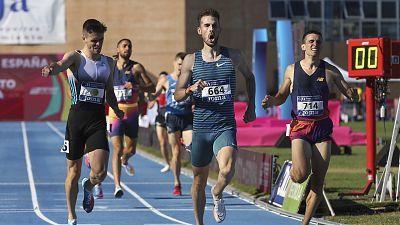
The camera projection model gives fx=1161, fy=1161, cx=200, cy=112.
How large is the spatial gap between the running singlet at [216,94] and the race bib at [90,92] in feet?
4.03

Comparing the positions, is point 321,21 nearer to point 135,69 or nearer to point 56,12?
point 56,12

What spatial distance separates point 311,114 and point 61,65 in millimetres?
2504

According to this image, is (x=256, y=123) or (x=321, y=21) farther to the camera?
(x=321, y=21)

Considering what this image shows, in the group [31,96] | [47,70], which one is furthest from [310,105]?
[31,96]

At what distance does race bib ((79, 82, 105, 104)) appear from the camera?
11.8m

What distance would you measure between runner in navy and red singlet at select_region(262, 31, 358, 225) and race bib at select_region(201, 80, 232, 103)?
0.57m

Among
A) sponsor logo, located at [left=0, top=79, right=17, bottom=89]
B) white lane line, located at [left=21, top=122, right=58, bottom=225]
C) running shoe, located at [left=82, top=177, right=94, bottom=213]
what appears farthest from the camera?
sponsor logo, located at [left=0, top=79, right=17, bottom=89]

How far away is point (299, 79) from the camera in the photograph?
37.9ft

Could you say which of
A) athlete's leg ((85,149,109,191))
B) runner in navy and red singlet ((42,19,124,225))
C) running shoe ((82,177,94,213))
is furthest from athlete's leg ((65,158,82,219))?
running shoe ((82,177,94,213))

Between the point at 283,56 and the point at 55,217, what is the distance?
20125mm

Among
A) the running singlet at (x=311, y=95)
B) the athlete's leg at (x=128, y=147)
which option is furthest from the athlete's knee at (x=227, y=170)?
the athlete's leg at (x=128, y=147)

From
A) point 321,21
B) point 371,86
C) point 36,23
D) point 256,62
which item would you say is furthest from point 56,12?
point 371,86

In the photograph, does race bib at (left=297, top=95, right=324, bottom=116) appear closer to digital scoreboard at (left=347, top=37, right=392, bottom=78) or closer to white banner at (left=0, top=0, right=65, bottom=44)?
digital scoreboard at (left=347, top=37, right=392, bottom=78)

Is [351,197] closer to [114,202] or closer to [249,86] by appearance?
[114,202]
